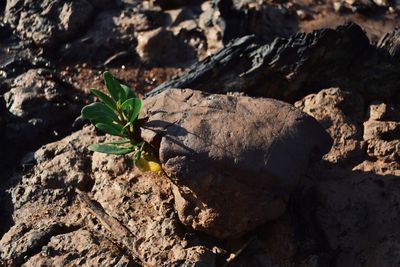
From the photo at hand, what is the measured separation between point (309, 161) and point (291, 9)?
2.26 meters

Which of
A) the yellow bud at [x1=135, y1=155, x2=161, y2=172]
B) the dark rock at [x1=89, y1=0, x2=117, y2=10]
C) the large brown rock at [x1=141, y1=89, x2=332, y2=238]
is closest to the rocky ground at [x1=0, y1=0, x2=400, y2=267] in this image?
the large brown rock at [x1=141, y1=89, x2=332, y2=238]

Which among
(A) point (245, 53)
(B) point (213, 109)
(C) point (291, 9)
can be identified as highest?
(B) point (213, 109)

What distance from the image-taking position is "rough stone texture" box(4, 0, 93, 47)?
177 inches

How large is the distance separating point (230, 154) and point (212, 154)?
0.08 metres

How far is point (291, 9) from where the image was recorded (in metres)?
4.82

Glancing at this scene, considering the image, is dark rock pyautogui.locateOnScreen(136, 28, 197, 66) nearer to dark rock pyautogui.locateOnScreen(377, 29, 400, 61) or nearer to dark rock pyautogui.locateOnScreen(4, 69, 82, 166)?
dark rock pyautogui.locateOnScreen(4, 69, 82, 166)

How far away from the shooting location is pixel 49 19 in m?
4.54

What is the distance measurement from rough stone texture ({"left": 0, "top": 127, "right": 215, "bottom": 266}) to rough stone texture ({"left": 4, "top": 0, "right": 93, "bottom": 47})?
1.23 meters

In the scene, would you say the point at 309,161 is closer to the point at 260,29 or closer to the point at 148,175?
the point at 148,175

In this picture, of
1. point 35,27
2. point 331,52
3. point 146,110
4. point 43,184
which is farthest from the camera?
point 35,27

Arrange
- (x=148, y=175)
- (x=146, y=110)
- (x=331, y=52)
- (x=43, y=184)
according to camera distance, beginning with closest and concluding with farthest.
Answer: (x=146, y=110) < (x=148, y=175) < (x=43, y=184) < (x=331, y=52)

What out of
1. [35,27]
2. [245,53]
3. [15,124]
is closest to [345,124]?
[245,53]

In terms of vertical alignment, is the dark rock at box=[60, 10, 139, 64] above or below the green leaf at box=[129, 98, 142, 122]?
below

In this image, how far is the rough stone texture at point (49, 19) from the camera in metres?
4.50
